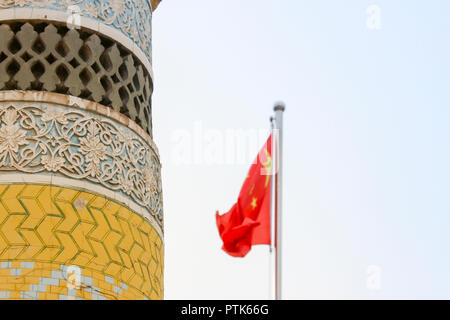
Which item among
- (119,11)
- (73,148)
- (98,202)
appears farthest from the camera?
(119,11)

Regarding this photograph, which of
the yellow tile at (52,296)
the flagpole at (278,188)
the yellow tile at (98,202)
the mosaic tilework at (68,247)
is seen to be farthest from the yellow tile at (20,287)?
the flagpole at (278,188)

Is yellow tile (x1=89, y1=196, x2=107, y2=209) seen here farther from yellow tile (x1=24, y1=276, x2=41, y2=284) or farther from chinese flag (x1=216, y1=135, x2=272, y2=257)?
chinese flag (x1=216, y1=135, x2=272, y2=257)

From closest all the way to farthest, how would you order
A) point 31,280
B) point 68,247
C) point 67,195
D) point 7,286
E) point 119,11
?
1. point 7,286
2. point 31,280
3. point 68,247
4. point 67,195
5. point 119,11

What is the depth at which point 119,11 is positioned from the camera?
17547mm

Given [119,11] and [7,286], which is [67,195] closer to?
[7,286]

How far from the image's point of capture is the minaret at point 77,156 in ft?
50.3

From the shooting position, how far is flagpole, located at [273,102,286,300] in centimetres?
1262

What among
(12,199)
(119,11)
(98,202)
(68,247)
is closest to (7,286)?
(68,247)

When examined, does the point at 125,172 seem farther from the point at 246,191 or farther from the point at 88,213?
the point at 246,191

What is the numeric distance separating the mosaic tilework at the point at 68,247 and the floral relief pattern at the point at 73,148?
267 mm

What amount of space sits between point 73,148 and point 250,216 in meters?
3.18

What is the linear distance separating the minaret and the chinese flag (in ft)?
7.24

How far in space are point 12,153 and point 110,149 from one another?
123 centimetres
